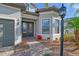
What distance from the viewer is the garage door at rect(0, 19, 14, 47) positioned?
3.49 m

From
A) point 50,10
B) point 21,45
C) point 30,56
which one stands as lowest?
point 30,56

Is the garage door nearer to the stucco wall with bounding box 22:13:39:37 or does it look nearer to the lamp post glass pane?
the stucco wall with bounding box 22:13:39:37

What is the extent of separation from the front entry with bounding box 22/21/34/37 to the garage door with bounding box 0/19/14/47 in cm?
23

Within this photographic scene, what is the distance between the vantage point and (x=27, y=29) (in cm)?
364

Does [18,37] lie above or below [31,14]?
below

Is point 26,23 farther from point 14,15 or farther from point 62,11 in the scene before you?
point 62,11

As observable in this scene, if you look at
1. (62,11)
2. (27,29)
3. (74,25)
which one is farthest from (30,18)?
(74,25)

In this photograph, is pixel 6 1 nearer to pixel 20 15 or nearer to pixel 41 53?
pixel 20 15

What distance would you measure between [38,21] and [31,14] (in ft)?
0.65

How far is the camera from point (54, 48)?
3623mm

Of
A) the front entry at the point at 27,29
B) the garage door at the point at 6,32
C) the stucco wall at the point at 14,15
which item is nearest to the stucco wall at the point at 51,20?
the front entry at the point at 27,29

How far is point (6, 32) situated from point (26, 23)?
43cm

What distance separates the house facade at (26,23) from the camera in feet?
11.5

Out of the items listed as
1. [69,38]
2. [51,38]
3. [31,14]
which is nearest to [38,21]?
[31,14]
